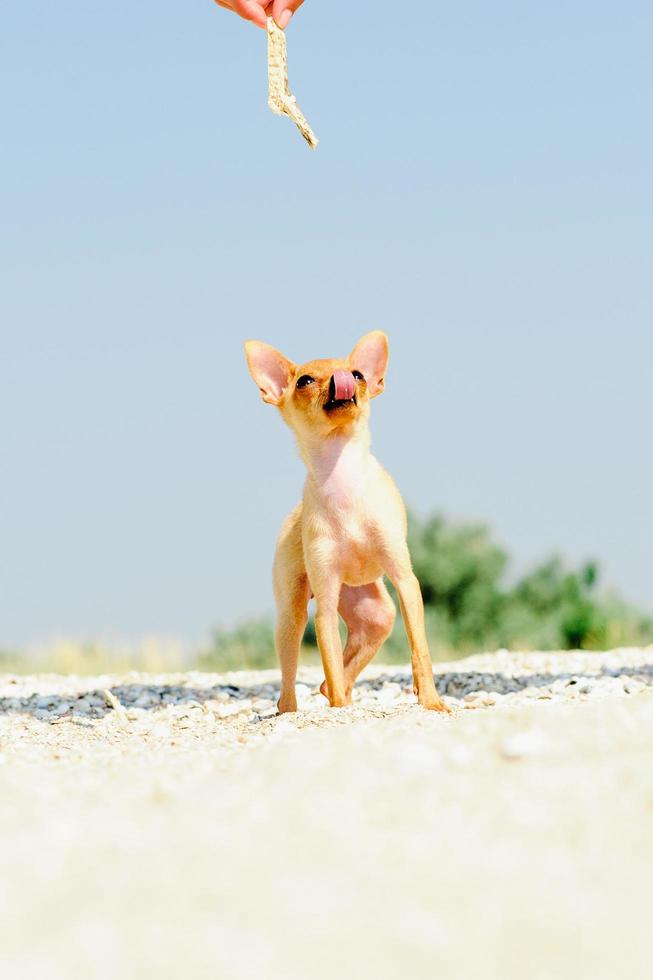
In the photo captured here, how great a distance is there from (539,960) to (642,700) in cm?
238

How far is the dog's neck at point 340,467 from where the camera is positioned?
248 inches

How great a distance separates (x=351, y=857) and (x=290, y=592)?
3757 millimetres

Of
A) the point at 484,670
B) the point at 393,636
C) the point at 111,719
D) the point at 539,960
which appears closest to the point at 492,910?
the point at 539,960

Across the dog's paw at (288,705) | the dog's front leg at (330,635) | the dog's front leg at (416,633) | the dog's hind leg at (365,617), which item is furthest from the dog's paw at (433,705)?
the dog's paw at (288,705)

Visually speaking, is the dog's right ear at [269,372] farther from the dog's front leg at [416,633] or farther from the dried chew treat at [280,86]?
the dried chew treat at [280,86]

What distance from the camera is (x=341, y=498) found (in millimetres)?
6297

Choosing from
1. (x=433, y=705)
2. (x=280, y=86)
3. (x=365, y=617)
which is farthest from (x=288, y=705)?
(x=280, y=86)

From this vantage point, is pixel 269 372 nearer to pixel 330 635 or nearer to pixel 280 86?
pixel 330 635

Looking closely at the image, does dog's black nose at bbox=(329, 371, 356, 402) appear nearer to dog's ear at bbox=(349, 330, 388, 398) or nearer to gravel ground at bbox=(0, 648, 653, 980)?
dog's ear at bbox=(349, 330, 388, 398)

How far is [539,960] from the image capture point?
8.40 ft

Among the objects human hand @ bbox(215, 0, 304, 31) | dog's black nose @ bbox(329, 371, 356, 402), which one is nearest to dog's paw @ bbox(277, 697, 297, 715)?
dog's black nose @ bbox(329, 371, 356, 402)

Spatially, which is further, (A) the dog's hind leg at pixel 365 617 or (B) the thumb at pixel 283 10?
(B) the thumb at pixel 283 10

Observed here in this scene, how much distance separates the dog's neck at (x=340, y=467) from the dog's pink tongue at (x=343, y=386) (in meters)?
0.37

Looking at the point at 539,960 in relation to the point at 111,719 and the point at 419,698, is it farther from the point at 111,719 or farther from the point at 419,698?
the point at 111,719
